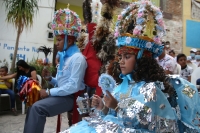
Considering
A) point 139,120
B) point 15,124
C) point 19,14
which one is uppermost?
point 19,14

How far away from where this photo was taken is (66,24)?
3582 millimetres

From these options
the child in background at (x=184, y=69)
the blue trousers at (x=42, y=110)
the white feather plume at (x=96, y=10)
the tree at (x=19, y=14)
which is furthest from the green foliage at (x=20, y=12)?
the blue trousers at (x=42, y=110)

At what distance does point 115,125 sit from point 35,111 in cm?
138

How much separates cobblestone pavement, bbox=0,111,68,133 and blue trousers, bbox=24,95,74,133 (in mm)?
1860

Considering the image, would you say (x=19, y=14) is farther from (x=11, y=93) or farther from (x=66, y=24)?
(x=66, y=24)

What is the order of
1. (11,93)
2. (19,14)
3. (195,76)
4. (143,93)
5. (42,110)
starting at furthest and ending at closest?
(19,14) → (11,93) → (195,76) → (42,110) → (143,93)

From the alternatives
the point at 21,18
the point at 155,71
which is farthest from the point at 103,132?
the point at 21,18

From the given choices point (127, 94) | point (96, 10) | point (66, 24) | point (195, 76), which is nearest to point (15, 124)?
point (66, 24)

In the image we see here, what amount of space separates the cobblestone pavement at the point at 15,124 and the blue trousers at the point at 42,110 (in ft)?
6.10

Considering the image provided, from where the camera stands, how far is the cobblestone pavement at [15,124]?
193 inches

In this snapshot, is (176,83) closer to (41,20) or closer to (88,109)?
(88,109)

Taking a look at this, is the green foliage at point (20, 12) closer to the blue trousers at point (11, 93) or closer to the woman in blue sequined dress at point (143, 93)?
the blue trousers at point (11, 93)

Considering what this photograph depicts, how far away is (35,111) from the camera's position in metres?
3.00

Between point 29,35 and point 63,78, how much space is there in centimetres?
653
